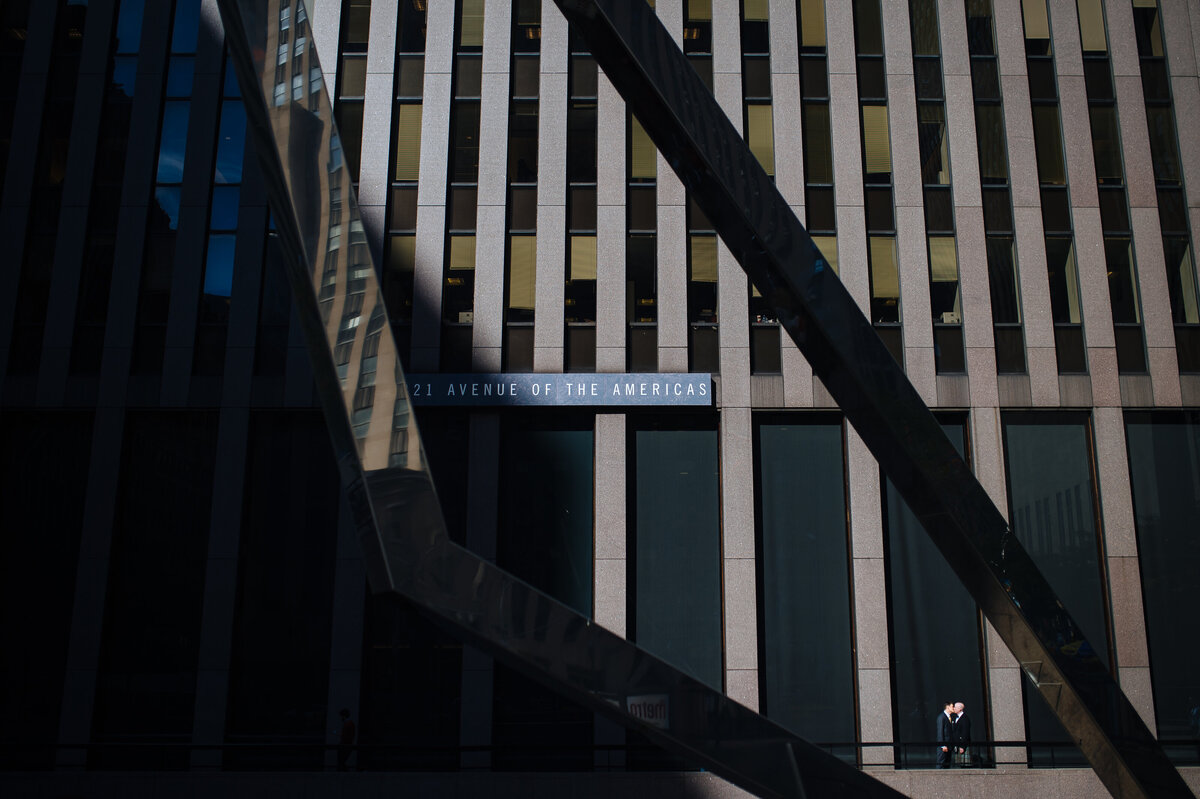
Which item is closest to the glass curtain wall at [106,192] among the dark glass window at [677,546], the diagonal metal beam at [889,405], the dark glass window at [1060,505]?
the dark glass window at [677,546]

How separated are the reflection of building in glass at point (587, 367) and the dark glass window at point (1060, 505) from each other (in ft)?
0.21

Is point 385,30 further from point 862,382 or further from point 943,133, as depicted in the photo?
point 862,382

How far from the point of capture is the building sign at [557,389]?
19.1 meters

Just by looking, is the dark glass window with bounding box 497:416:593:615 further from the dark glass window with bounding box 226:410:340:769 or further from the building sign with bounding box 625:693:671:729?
the building sign with bounding box 625:693:671:729

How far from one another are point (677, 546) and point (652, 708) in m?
15.4

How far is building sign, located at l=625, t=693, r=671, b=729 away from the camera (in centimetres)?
376

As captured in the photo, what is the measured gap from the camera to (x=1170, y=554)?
1888cm

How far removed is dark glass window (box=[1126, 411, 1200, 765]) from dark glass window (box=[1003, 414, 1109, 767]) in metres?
0.87

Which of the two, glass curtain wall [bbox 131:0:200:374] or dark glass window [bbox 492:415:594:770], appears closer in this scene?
dark glass window [bbox 492:415:594:770]

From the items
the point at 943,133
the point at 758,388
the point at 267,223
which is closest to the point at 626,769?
the point at 758,388

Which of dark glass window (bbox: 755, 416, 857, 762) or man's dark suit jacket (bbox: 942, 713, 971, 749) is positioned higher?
dark glass window (bbox: 755, 416, 857, 762)

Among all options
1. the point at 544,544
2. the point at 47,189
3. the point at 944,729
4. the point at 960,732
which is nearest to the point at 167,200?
the point at 47,189

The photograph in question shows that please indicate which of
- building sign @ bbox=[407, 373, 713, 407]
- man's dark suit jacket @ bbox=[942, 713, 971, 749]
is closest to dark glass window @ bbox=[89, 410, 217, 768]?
building sign @ bbox=[407, 373, 713, 407]

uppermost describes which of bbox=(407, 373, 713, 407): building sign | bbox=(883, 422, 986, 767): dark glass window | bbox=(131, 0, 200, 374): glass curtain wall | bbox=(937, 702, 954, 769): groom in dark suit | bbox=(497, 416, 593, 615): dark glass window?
bbox=(131, 0, 200, 374): glass curtain wall
